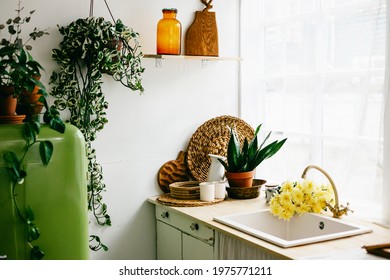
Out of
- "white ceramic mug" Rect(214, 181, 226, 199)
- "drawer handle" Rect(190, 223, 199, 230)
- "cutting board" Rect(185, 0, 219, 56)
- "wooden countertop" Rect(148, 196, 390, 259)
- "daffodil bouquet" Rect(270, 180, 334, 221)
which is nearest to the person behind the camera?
"wooden countertop" Rect(148, 196, 390, 259)

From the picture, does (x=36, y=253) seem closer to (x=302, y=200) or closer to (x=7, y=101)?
(x=7, y=101)

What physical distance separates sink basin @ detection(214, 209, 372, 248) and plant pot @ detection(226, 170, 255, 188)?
327mm

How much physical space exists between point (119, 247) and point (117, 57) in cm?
113

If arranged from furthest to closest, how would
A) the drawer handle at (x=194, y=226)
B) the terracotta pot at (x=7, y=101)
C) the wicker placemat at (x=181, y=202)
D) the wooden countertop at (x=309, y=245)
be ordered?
the wicker placemat at (x=181, y=202)
the drawer handle at (x=194, y=226)
the terracotta pot at (x=7, y=101)
the wooden countertop at (x=309, y=245)

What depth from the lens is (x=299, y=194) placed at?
9.18ft

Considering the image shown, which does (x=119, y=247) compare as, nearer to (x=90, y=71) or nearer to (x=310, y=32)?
(x=90, y=71)

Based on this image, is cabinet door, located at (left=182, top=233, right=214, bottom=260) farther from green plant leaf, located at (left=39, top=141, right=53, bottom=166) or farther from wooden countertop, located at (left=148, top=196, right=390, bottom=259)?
green plant leaf, located at (left=39, top=141, right=53, bottom=166)

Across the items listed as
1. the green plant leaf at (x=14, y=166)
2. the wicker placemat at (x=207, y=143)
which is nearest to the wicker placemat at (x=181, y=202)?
the wicker placemat at (x=207, y=143)

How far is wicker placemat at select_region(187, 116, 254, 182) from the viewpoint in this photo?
11.1 ft

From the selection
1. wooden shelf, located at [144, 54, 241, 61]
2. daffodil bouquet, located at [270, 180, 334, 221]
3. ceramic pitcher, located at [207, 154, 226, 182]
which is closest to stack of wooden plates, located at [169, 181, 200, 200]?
ceramic pitcher, located at [207, 154, 226, 182]

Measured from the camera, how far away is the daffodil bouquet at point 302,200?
278cm

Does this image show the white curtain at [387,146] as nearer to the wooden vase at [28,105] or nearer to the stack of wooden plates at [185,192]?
the stack of wooden plates at [185,192]

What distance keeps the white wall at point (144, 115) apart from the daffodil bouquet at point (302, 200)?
858 mm
